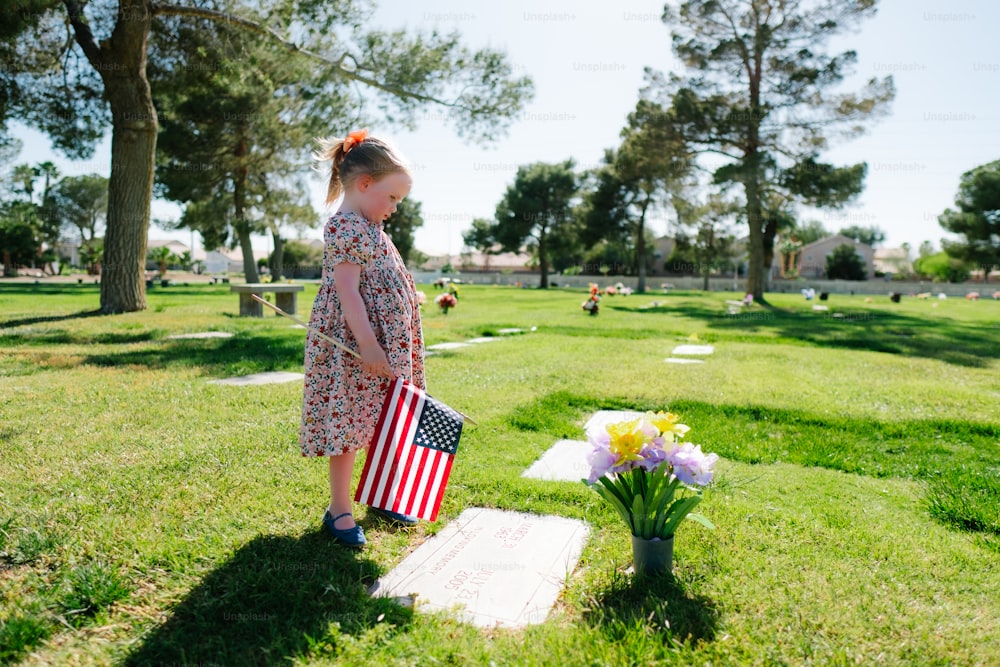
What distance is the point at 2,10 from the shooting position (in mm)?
8453

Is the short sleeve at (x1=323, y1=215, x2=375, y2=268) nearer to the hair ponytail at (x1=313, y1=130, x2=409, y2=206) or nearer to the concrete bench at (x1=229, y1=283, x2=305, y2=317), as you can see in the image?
the hair ponytail at (x1=313, y1=130, x2=409, y2=206)

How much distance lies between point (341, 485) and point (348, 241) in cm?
96

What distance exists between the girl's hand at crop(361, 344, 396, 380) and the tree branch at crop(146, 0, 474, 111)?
10.8m

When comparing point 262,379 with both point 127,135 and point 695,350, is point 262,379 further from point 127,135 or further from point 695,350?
point 127,135

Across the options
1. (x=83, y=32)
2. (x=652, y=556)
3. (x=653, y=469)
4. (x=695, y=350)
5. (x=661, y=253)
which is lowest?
(x=652, y=556)

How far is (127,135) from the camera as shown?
10.4 m

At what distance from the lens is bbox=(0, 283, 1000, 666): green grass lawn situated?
69.5 inches

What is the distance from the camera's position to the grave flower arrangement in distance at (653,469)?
84.0 inches

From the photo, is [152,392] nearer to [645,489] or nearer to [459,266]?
[645,489]

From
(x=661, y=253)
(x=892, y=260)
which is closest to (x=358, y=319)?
(x=661, y=253)

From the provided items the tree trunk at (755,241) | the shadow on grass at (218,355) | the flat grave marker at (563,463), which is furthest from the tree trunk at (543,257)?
the flat grave marker at (563,463)

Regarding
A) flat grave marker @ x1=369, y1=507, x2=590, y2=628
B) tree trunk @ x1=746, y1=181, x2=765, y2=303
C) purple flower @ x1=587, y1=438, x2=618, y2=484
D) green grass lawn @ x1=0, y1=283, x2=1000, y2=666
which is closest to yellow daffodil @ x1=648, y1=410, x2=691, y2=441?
purple flower @ x1=587, y1=438, x2=618, y2=484

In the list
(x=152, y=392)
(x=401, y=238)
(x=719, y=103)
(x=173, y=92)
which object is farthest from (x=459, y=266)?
(x=152, y=392)

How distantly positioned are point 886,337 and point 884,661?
1091cm
